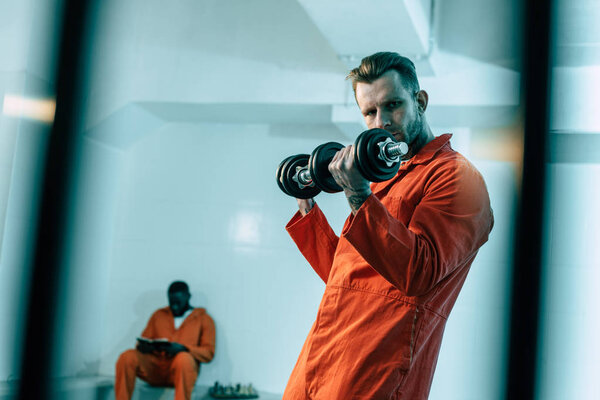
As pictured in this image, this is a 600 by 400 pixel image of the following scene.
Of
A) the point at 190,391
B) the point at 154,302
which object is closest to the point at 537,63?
the point at 190,391

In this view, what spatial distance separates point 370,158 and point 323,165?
137 mm

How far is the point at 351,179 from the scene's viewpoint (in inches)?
31.6

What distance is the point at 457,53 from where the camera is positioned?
10.4ft

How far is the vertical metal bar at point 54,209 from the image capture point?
455mm

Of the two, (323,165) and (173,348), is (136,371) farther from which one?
(323,165)

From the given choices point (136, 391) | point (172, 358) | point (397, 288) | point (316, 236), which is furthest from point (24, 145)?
point (136, 391)

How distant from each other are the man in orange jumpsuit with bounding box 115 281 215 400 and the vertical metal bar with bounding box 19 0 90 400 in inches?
116

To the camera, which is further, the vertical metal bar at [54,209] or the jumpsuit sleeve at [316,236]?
the jumpsuit sleeve at [316,236]

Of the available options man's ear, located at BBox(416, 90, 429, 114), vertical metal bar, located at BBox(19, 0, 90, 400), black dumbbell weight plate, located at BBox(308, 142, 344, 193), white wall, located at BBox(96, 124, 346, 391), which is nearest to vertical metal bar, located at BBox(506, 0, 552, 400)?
vertical metal bar, located at BBox(19, 0, 90, 400)

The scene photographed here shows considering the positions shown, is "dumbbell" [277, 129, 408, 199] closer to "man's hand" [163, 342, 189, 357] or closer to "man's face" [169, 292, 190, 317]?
"man's hand" [163, 342, 189, 357]

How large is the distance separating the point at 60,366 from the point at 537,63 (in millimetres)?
435

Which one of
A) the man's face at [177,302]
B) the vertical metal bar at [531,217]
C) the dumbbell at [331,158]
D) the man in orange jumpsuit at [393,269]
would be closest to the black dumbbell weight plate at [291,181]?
the dumbbell at [331,158]

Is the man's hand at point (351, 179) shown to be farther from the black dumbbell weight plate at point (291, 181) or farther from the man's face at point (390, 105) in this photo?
the black dumbbell weight plate at point (291, 181)

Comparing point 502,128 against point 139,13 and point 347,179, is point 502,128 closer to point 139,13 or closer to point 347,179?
point 139,13
